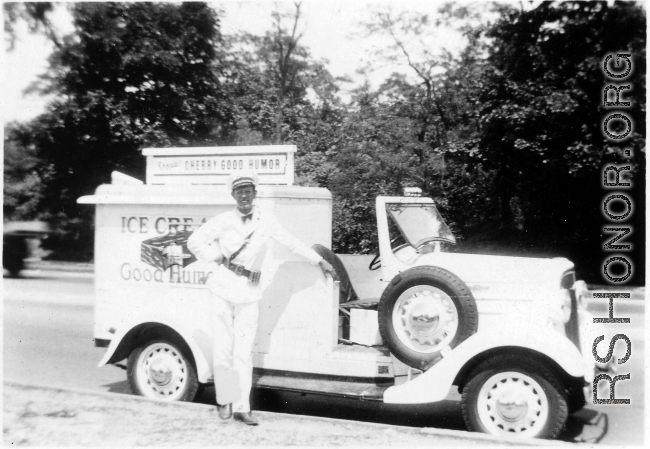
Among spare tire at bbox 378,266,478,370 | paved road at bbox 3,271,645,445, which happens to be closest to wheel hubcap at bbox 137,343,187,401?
paved road at bbox 3,271,645,445

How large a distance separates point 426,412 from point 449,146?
11.6 meters

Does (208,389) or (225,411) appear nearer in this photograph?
(225,411)

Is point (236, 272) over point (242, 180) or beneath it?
beneath

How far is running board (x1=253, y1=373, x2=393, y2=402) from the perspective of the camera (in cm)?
555

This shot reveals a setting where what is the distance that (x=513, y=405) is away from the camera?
5113 millimetres

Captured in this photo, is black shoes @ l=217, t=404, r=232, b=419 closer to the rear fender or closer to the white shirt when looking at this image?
the rear fender

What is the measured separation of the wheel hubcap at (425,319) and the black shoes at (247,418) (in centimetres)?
135

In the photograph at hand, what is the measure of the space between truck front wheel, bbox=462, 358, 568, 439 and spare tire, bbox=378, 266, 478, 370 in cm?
37

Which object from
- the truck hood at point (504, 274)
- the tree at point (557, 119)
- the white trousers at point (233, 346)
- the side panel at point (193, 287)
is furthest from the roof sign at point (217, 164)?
the tree at point (557, 119)

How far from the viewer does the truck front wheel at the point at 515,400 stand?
5.02m

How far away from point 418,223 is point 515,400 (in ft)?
6.69

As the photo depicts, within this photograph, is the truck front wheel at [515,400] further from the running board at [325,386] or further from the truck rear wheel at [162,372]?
the truck rear wheel at [162,372]

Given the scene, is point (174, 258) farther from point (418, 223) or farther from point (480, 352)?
point (480, 352)

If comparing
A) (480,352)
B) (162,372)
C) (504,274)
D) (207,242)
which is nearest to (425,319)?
(480,352)
